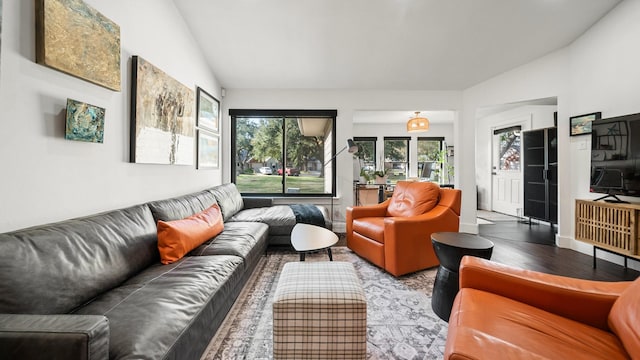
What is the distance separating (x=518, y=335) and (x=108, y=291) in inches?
76.8

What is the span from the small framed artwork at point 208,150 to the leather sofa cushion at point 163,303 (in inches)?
76.8

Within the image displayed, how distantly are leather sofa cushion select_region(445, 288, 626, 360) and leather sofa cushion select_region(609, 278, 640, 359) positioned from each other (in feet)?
0.18

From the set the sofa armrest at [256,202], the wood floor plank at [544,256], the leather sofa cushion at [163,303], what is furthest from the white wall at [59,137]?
the wood floor plank at [544,256]

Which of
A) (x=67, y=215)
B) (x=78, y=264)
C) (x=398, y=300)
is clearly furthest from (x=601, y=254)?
(x=67, y=215)

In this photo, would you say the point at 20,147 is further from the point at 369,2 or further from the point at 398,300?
the point at 369,2

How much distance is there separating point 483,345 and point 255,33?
3.75 m

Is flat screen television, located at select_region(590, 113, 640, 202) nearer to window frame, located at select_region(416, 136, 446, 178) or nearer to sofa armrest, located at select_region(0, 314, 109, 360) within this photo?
sofa armrest, located at select_region(0, 314, 109, 360)

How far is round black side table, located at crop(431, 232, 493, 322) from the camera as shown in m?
1.83

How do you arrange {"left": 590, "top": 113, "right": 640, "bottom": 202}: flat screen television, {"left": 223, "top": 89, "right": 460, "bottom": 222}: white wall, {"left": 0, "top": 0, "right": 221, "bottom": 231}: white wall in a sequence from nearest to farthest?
{"left": 0, "top": 0, "right": 221, "bottom": 231}: white wall, {"left": 590, "top": 113, "right": 640, "bottom": 202}: flat screen television, {"left": 223, "top": 89, "right": 460, "bottom": 222}: white wall

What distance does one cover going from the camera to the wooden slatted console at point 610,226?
2.44m

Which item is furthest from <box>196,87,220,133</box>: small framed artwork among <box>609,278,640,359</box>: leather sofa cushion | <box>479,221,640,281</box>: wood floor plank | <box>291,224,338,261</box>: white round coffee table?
<box>479,221,640,281</box>: wood floor plank

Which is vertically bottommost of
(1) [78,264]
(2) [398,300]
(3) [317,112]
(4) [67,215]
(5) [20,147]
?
(2) [398,300]

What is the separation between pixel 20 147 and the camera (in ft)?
4.36

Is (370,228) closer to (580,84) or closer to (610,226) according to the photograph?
(610,226)
